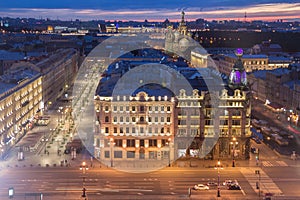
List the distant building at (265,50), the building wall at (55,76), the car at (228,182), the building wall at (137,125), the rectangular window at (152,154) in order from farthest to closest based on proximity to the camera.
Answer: the distant building at (265,50)
the building wall at (55,76)
the building wall at (137,125)
the rectangular window at (152,154)
the car at (228,182)

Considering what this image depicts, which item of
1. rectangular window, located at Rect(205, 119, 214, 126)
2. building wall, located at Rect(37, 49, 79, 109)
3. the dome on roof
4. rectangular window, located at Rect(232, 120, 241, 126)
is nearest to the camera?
rectangular window, located at Rect(232, 120, 241, 126)

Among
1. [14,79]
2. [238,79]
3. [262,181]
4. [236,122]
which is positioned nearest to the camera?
[262,181]

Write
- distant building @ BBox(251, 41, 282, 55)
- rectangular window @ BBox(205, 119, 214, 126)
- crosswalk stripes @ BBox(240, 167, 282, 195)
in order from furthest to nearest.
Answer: distant building @ BBox(251, 41, 282, 55), rectangular window @ BBox(205, 119, 214, 126), crosswalk stripes @ BBox(240, 167, 282, 195)

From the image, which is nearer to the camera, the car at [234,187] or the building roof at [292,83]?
the car at [234,187]

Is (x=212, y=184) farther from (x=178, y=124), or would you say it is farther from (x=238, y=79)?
(x=238, y=79)

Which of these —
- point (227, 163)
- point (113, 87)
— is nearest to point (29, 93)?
point (113, 87)

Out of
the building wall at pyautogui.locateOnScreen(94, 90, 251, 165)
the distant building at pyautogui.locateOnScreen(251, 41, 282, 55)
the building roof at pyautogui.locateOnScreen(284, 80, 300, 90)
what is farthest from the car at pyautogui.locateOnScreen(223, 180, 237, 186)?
the distant building at pyautogui.locateOnScreen(251, 41, 282, 55)

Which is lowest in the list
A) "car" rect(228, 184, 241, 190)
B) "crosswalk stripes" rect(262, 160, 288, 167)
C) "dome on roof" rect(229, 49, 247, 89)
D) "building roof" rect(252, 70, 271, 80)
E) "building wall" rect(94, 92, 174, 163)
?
"car" rect(228, 184, 241, 190)

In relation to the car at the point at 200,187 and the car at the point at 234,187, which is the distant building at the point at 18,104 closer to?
the car at the point at 200,187

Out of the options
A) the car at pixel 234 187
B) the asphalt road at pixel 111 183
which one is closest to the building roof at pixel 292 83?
the asphalt road at pixel 111 183

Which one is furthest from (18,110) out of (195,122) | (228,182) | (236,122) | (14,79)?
(228,182)

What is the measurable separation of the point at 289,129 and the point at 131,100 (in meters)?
25.1

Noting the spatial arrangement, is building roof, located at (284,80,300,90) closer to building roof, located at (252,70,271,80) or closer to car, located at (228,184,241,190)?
building roof, located at (252,70,271,80)

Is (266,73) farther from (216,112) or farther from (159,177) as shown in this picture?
(159,177)
